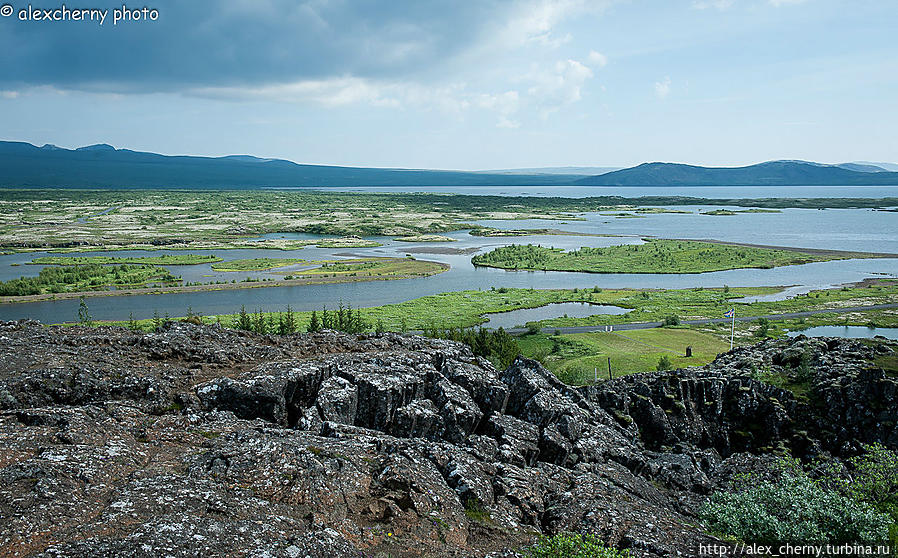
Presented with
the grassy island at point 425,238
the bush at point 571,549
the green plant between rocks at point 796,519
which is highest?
the bush at point 571,549

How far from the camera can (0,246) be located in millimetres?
141000

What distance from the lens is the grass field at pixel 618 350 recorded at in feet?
169

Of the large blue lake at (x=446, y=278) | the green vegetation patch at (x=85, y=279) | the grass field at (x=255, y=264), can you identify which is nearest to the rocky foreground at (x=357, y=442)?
the large blue lake at (x=446, y=278)

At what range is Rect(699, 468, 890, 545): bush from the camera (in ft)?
52.9

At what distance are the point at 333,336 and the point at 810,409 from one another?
23802 millimetres

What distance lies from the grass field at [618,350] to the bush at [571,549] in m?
30.8

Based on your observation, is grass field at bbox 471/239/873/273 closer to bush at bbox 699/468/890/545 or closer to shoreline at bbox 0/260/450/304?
shoreline at bbox 0/260/450/304

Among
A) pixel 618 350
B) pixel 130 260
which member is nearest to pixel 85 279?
pixel 130 260

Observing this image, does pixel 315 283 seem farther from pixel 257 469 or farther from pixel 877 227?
pixel 877 227

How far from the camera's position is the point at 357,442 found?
1773 centimetres

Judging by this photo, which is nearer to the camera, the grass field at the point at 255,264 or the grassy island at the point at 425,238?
the grass field at the point at 255,264

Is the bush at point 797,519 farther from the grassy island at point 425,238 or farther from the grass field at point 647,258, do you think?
the grassy island at point 425,238

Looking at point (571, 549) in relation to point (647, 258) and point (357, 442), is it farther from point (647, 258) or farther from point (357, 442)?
point (647, 258)

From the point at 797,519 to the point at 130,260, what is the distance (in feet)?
421
